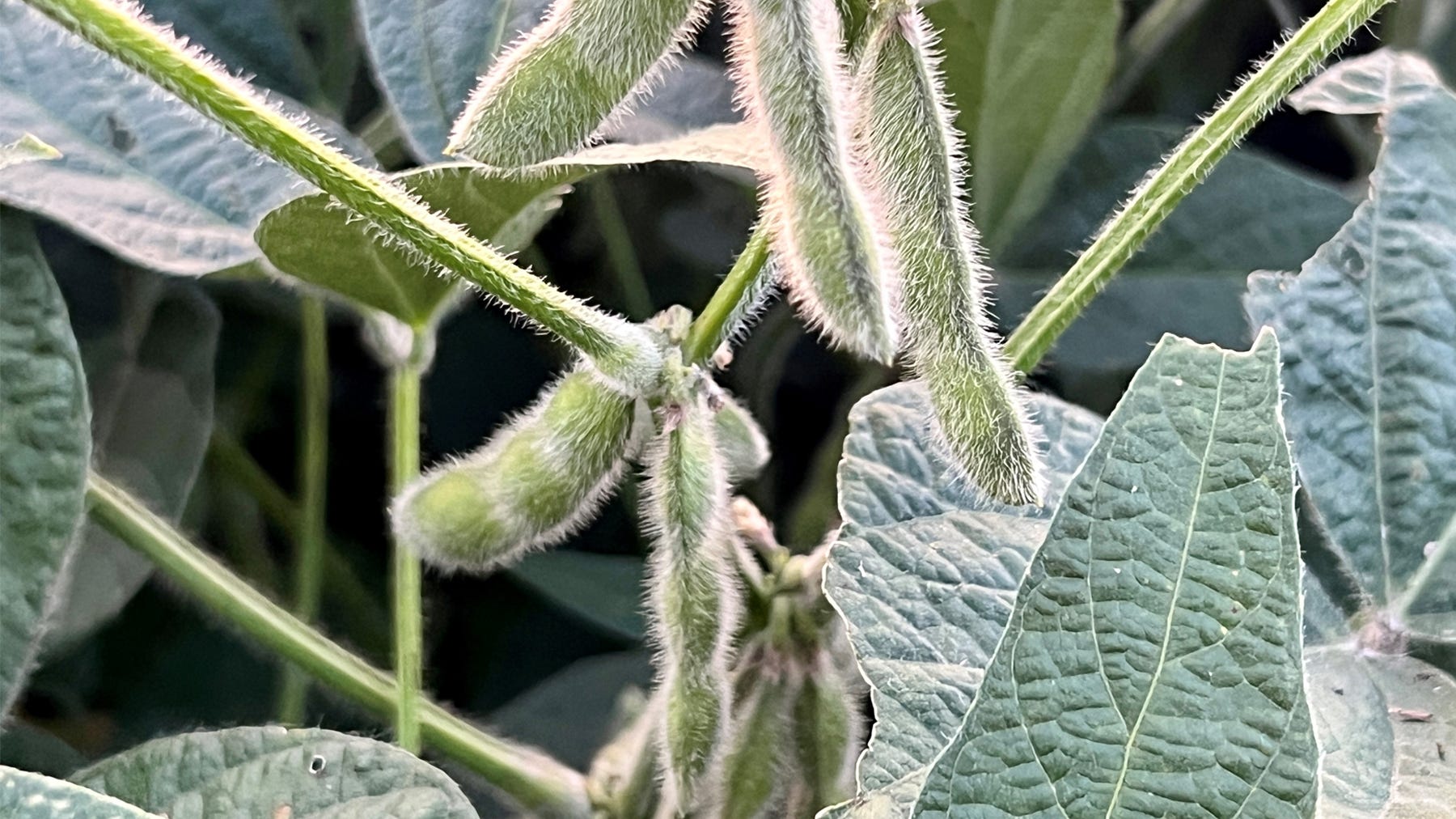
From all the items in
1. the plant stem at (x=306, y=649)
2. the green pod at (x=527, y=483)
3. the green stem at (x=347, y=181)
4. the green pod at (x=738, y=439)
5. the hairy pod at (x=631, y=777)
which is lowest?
the plant stem at (x=306, y=649)

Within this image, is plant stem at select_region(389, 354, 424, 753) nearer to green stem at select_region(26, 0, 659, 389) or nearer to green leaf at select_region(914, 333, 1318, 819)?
green stem at select_region(26, 0, 659, 389)

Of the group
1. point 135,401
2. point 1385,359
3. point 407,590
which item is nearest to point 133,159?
point 135,401

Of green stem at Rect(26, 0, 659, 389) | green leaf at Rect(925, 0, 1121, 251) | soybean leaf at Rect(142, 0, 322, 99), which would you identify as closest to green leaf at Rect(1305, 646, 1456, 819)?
green stem at Rect(26, 0, 659, 389)

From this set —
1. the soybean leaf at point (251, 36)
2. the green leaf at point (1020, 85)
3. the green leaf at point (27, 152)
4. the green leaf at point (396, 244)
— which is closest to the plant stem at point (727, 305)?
the green leaf at point (396, 244)

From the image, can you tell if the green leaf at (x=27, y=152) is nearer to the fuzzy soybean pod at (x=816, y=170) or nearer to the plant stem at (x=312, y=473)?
the fuzzy soybean pod at (x=816, y=170)

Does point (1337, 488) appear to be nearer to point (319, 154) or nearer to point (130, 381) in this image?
point (319, 154)

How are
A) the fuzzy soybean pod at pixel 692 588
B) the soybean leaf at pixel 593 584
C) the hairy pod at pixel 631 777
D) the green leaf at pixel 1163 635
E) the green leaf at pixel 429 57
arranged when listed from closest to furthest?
the green leaf at pixel 1163 635 < the fuzzy soybean pod at pixel 692 588 < the hairy pod at pixel 631 777 < the green leaf at pixel 429 57 < the soybean leaf at pixel 593 584

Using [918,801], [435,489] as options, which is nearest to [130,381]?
[435,489]
